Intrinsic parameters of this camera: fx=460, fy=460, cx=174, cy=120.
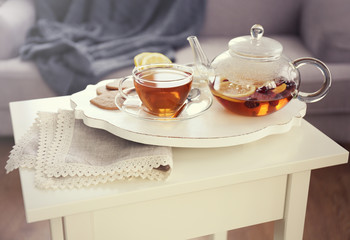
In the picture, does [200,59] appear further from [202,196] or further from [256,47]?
[202,196]

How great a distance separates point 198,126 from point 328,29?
3.80ft

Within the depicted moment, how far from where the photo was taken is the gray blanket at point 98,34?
1.72m

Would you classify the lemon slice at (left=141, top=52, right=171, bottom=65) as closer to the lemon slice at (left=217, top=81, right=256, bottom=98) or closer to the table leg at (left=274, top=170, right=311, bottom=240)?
the lemon slice at (left=217, top=81, right=256, bottom=98)

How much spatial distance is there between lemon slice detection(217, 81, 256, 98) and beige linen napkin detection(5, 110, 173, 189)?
6.0 inches

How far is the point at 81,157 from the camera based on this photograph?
2.57 ft

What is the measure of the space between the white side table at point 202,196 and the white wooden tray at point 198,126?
38 millimetres

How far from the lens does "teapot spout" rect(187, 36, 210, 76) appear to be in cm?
98

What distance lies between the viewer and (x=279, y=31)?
7.02ft

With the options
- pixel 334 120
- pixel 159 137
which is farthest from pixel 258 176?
pixel 334 120

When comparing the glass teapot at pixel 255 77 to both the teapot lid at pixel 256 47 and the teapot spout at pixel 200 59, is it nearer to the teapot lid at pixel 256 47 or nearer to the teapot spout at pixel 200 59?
the teapot lid at pixel 256 47

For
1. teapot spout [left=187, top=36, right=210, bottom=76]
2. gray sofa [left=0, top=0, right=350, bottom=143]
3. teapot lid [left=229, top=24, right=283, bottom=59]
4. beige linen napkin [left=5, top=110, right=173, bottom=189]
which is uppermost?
teapot lid [left=229, top=24, right=283, bottom=59]

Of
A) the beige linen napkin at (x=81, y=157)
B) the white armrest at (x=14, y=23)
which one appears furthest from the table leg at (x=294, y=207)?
the white armrest at (x=14, y=23)

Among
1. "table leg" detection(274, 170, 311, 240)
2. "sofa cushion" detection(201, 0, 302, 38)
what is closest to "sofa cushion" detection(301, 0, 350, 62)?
"sofa cushion" detection(201, 0, 302, 38)

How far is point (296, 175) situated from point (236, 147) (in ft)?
0.39
